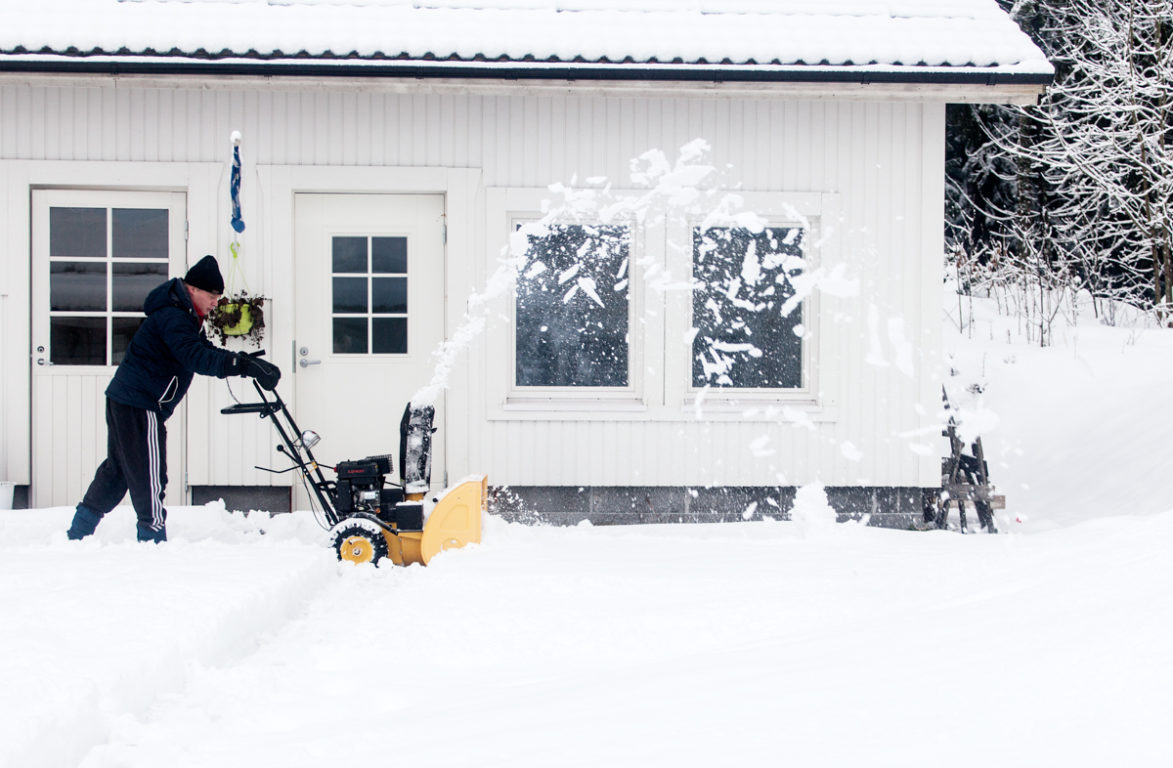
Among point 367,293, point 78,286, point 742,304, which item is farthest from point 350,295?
point 742,304

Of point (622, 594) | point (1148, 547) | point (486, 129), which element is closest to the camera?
point (1148, 547)

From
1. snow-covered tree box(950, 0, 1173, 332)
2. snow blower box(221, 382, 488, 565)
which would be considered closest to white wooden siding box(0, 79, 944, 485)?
snow blower box(221, 382, 488, 565)

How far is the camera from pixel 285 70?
7.16 meters

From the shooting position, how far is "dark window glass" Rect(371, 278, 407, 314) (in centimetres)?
798

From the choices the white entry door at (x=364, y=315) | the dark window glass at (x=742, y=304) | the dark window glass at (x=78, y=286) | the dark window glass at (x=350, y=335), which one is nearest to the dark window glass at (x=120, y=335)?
the dark window glass at (x=78, y=286)

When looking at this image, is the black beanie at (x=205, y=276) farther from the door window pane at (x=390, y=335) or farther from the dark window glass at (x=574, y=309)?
the dark window glass at (x=574, y=309)

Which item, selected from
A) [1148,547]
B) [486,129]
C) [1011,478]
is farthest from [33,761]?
[1011,478]

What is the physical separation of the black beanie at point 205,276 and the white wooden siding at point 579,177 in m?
1.71

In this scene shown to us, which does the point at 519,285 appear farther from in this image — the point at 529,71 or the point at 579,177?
the point at 529,71

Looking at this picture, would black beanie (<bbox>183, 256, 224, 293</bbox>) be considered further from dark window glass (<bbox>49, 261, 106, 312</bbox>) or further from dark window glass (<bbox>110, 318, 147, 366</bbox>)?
dark window glass (<bbox>49, 261, 106, 312</bbox>)

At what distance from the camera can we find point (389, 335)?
7984mm

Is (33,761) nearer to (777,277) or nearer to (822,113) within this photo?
(777,277)

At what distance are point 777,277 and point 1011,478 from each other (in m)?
3.93

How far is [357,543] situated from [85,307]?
3.57 meters
